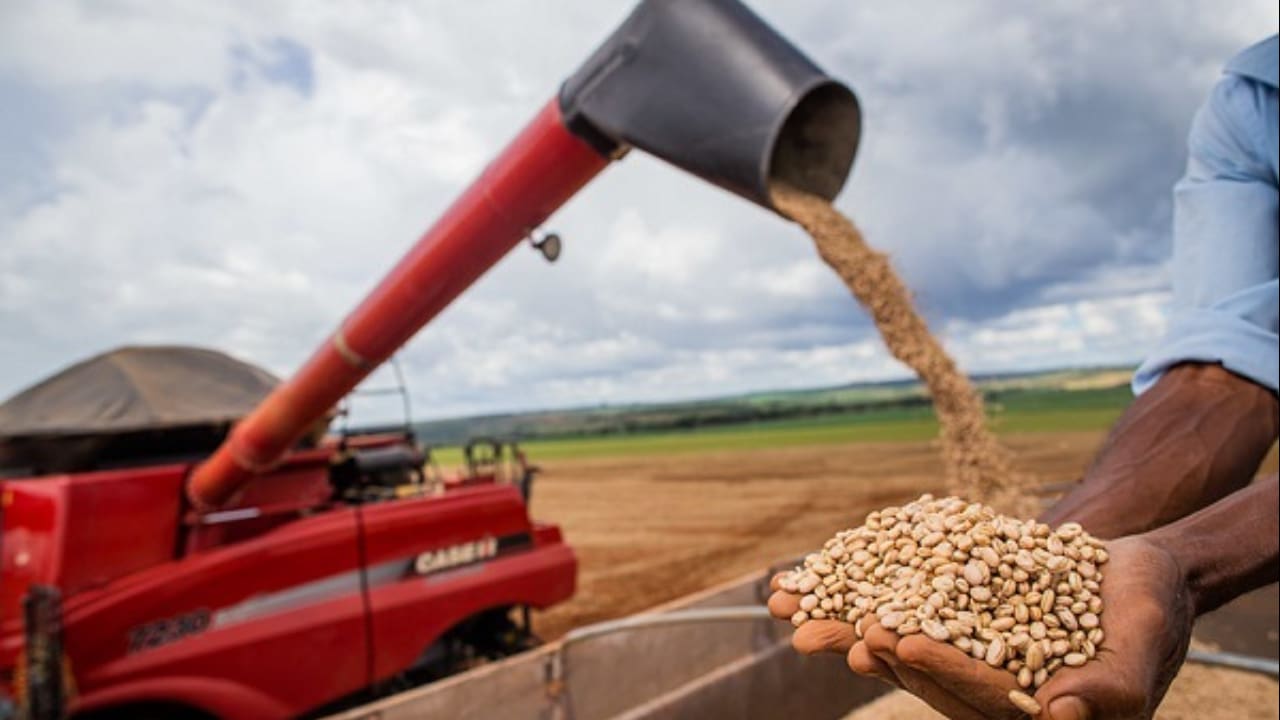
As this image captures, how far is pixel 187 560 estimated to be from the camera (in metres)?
3.39

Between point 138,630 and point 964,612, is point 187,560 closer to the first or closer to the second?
point 138,630

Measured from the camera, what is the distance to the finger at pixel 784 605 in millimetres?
1336

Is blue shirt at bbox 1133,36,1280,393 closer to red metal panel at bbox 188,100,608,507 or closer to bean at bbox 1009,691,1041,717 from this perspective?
bean at bbox 1009,691,1041,717

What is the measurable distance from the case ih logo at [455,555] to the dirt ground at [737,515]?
200cm

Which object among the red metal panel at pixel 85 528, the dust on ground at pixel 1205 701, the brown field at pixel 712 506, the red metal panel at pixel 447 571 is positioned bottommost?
the brown field at pixel 712 506

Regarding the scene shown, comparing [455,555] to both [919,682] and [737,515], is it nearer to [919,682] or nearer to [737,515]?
[919,682]

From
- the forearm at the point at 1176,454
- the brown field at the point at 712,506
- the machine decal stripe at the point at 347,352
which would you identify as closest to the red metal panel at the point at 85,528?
the machine decal stripe at the point at 347,352

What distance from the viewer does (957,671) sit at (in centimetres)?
106

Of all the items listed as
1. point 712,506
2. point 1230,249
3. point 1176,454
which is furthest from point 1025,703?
point 712,506

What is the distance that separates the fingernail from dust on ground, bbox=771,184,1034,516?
84.3 inches

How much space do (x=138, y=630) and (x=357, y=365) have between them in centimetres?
134

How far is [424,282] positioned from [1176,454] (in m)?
2.41

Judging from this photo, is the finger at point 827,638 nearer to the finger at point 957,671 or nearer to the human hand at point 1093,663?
the human hand at point 1093,663

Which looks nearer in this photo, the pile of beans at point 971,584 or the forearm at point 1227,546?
the pile of beans at point 971,584
